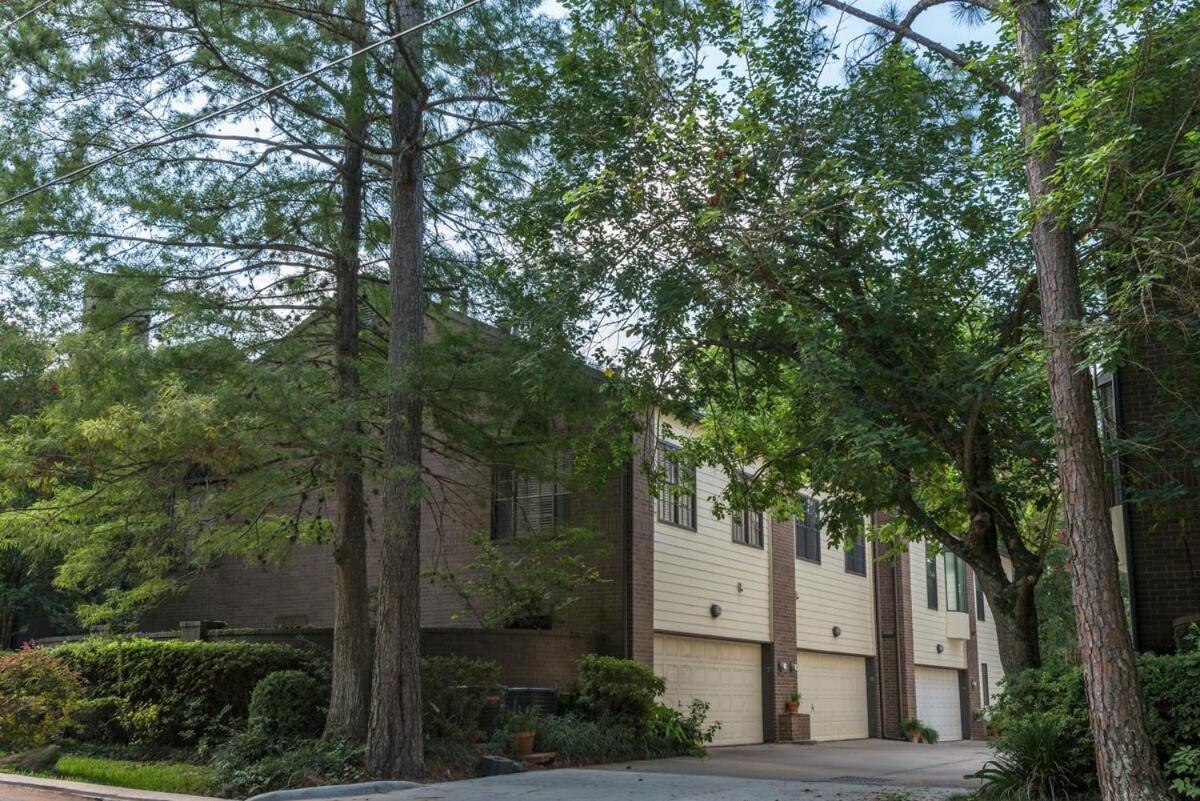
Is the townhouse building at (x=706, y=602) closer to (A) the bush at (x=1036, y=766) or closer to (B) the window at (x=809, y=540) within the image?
(B) the window at (x=809, y=540)

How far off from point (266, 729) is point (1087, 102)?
11.6 meters

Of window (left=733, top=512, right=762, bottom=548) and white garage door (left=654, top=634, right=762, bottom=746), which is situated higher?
window (left=733, top=512, right=762, bottom=548)

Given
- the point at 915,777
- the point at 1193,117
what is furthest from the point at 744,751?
the point at 1193,117

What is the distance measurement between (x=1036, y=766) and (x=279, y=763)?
8.22 m

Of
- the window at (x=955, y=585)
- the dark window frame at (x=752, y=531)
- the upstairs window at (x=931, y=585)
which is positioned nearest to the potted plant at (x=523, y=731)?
the dark window frame at (x=752, y=531)

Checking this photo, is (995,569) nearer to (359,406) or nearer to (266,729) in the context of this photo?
(359,406)

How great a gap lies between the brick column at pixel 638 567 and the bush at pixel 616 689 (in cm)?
95

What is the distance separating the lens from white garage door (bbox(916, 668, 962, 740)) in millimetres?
31312

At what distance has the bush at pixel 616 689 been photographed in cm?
1772

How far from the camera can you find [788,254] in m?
12.4

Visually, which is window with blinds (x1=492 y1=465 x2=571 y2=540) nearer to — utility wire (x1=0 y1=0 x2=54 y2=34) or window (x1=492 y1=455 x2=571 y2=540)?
window (x1=492 y1=455 x2=571 y2=540)

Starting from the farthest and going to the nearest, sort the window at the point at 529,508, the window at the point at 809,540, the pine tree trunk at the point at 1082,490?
the window at the point at 809,540 → the window at the point at 529,508 → the pine tree trunk at the point at 1082,490

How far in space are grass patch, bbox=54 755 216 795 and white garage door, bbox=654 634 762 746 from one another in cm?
870

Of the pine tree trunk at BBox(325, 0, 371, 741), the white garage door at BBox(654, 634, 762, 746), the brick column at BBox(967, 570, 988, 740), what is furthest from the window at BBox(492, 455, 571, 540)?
the brick column at BBox(967, 570, 988, 740)
